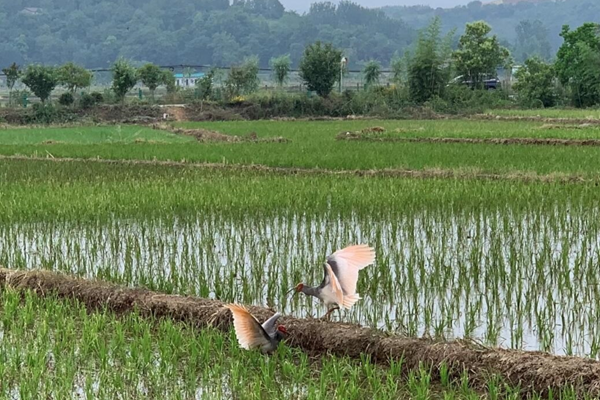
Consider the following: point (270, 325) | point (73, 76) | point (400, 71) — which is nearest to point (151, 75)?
point (73, 76)

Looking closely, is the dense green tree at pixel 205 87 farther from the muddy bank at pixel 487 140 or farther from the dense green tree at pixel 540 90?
the muddy bank at pixel 487 140

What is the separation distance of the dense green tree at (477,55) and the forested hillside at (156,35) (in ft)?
160

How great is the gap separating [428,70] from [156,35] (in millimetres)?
63300

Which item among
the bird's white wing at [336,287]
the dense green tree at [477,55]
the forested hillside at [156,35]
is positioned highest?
the forested hillside at [156,35]

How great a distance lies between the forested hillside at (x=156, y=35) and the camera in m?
87.6

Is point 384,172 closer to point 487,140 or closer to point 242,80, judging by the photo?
point 487,140

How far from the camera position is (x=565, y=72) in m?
32.0

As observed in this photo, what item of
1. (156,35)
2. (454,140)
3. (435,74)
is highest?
(156,35)

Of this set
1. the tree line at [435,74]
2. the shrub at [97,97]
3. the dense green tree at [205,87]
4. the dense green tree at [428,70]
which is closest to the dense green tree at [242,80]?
the tree line at [435,74]

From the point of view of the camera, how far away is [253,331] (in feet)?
12.6

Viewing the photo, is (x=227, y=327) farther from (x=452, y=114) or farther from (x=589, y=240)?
(x=452, y=114)

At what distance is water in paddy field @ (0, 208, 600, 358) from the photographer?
15.2 ft

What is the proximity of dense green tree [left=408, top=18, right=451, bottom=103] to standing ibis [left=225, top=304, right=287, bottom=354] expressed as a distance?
27.8m

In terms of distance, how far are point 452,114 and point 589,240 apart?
22.9 m
